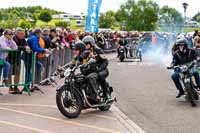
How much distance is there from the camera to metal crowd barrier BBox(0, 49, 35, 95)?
1355 cm

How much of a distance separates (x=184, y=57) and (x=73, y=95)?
394 centimetres

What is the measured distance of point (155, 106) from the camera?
12.6 meters

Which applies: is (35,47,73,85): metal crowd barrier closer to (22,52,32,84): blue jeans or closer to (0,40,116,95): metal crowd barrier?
(0,40,116,95): metal crowd barrier

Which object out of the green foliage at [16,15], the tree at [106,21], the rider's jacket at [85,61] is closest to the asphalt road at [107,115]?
the rider's jacket at [85,61]

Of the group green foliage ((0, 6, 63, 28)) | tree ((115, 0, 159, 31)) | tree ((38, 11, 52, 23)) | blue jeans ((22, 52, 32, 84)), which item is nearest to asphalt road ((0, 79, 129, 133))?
blue jeans ((22, 52, 32, 84))

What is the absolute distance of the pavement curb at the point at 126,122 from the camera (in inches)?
376

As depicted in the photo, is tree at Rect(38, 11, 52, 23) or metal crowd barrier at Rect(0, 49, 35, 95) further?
tree at Rect(38, 11, 52, 23)

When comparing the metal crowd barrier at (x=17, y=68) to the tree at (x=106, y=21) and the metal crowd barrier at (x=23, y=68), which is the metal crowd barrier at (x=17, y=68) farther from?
the tree at (x=106, y=21)

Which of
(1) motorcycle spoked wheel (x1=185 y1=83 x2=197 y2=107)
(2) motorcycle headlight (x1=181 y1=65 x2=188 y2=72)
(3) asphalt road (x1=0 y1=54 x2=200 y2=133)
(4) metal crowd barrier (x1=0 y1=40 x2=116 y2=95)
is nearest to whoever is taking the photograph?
(3) asphalt road (x1=0 y1=54 x2=200 y2=133)

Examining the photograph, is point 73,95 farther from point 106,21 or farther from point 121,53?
point 106,21

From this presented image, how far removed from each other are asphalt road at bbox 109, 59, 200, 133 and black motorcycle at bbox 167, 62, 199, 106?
227 mm

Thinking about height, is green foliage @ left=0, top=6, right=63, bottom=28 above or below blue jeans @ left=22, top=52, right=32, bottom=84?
above

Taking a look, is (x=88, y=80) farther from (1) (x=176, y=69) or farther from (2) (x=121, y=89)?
(2) (x=121, y=89)

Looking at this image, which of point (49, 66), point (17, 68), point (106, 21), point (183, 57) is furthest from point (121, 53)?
point (106, 21)
